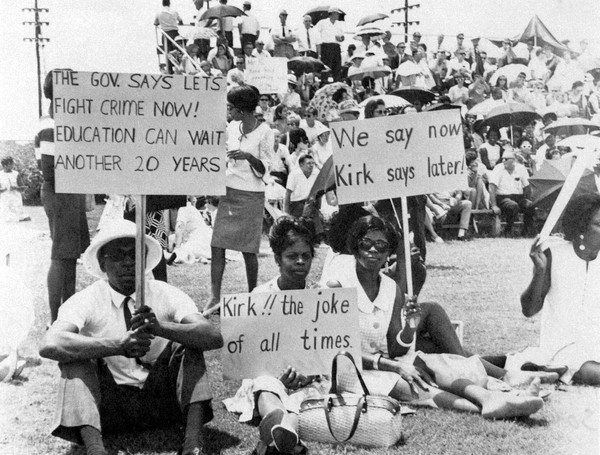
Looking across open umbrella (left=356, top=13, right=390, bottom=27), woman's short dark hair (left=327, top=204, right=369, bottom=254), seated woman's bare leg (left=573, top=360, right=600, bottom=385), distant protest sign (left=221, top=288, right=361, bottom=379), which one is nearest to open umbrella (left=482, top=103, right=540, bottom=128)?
open umbrella (left=356, top=13, right=390, bottom=27)

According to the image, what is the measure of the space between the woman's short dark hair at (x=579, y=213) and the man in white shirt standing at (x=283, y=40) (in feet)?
48.8

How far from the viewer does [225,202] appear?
8.38 m

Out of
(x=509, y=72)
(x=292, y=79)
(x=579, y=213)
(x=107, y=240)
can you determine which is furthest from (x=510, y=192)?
(x=107, y=240)

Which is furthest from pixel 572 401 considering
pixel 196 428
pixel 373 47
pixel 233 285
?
pixel 373 47

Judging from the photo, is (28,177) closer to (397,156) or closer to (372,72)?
(372,72)

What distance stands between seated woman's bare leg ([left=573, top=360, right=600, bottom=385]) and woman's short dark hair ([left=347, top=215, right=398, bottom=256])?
1.55 metres

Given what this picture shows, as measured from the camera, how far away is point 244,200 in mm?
8359

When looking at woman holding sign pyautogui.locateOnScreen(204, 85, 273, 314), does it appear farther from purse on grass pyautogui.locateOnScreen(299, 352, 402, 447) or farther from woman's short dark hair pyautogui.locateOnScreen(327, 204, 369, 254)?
purse on grass pyautogui.locateOnScreen(299, 352, 402, 447)

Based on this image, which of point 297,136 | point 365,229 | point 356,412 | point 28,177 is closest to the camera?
point 356,412

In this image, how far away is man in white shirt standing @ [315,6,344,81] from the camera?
69.6 ft

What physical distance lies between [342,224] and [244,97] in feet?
6.28

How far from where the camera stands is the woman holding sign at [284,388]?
14.8 feet

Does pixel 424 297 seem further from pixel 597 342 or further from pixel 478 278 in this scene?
pixel 597 342

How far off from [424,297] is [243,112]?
2.85 meters
